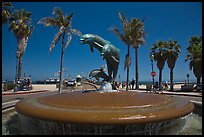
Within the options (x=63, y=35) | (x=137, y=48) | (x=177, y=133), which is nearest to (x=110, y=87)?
(x=177, y=133)

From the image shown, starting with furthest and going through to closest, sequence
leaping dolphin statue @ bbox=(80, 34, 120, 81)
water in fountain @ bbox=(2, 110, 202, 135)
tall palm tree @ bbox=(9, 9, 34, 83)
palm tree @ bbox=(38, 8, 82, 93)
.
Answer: tall palm tree @ bbox=(9, 9, 34, 83)
palm tree @ bbox=(38, 8, 82, 93)
leaping dolphin statue @ bbox=(80, 34, 120, 81)
water in fountain @ bbox=(2, 110, 202, 135)

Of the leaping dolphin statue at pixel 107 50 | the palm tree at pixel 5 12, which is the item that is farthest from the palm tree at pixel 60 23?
the leaping dolphin statue at pixel 107 50

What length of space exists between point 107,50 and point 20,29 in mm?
22864

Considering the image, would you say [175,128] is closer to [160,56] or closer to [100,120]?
[100,120]

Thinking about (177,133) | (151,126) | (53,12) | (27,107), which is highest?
(53,12)

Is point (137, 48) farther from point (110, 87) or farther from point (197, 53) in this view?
point (110, 87)

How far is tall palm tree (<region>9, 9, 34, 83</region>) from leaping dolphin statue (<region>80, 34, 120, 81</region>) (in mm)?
21229

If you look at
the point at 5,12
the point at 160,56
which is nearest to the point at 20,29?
the point at 5,12

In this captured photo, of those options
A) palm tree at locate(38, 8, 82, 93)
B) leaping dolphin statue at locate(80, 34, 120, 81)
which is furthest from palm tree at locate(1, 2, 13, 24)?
leaping dolphin statue at locate(80, 34, 120, 81)

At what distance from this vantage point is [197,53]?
88.7ft

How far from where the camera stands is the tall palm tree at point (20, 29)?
29186mm

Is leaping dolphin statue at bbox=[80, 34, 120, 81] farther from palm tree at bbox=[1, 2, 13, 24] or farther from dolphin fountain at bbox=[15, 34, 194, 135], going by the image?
palm tree at bbox=[1, 2, 13, 24]

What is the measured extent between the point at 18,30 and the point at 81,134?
2702cm

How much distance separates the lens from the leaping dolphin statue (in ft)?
33.5
